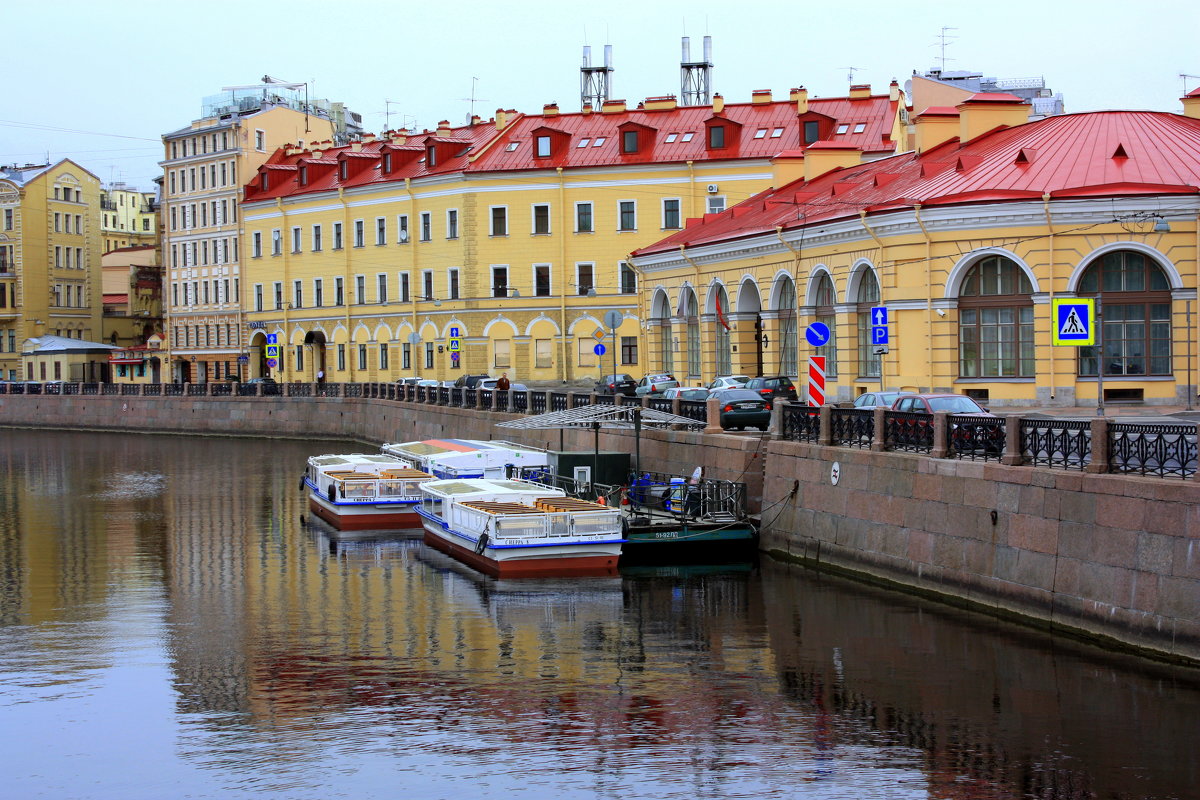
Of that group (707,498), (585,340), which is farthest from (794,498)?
(585,340)

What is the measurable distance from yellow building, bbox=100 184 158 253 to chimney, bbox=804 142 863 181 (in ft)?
264

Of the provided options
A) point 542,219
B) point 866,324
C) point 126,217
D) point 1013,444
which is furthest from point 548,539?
point 126,217

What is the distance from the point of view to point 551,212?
63188mm

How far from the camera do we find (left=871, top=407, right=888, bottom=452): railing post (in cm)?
2352

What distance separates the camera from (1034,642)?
61.6ft

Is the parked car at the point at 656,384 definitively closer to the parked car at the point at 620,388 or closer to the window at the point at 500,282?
the parked car at the point at 620,388

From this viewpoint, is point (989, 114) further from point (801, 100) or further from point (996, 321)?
→ point (801, 100)

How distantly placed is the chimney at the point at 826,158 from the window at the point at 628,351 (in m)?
15.2

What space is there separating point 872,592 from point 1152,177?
1291 cm

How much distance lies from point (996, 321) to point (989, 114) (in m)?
8.32

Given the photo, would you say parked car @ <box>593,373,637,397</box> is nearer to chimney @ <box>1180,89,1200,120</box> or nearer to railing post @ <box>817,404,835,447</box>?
railing post @ <box>817,404,835,447</box>

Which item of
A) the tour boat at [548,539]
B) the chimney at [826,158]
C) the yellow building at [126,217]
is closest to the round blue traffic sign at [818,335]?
the tour boat at [548,539]

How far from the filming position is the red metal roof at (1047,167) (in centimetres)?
3025

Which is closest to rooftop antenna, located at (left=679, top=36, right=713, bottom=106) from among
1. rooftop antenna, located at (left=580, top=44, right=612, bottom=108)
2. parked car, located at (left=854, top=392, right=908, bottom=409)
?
rooftop antenna, located at (left=580, top=44, right=612, bottom=108)
